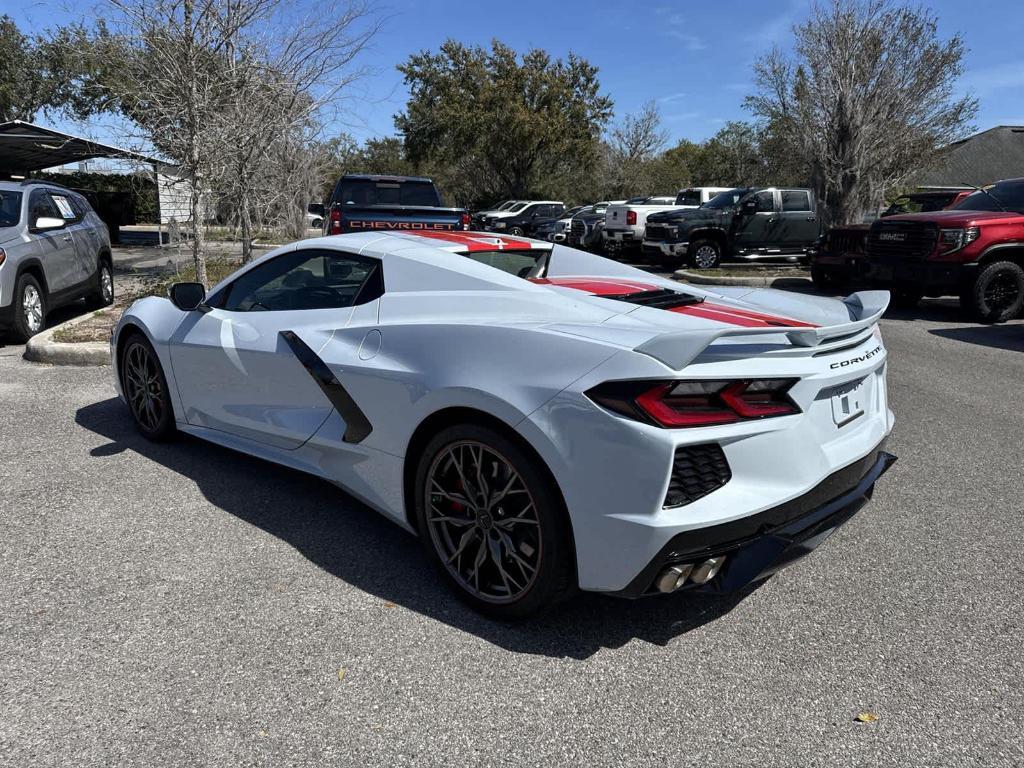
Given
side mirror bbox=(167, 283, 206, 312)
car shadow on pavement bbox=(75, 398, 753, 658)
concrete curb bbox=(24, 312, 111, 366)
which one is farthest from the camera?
concrete curb bbox=(24, 312, 111, 366)

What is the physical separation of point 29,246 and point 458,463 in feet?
24.5

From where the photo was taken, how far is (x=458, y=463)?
3.03 metres

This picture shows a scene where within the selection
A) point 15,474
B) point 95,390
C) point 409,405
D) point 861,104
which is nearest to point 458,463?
point 409,405

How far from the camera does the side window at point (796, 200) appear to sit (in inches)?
694

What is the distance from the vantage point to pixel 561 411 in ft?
8.58

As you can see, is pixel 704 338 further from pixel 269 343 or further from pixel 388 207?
pixel 388 207

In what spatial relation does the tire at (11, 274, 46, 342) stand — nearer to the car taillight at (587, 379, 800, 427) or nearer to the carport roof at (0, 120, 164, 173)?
the carport roof at (0, 120, 164, 173)

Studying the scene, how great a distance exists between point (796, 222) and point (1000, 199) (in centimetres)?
638

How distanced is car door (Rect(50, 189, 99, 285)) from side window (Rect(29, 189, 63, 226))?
0.14 metres

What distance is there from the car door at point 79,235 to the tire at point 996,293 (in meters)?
11.5

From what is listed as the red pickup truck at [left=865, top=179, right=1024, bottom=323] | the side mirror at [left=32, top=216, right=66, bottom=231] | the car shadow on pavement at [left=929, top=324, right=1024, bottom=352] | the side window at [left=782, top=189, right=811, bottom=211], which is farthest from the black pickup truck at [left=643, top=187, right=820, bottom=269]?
the side mirror at [left=32, top=216, right=66, bottom=231]

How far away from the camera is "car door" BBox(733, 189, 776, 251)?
56.8 ft

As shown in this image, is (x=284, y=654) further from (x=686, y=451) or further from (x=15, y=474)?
(x=15, y=474)

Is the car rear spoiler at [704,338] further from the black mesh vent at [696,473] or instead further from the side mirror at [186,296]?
the side mirror at [186,296]
